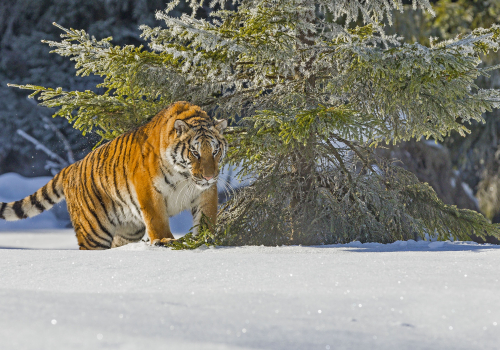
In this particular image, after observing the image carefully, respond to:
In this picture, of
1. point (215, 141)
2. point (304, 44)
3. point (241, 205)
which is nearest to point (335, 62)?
point (304, 44)

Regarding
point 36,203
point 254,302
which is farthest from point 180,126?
point 254,302

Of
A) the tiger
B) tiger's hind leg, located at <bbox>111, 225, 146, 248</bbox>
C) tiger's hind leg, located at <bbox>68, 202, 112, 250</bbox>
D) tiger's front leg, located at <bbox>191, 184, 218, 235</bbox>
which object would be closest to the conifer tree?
tiger's front leg, located at <bbox>191, 184, 218, 235</bbox>

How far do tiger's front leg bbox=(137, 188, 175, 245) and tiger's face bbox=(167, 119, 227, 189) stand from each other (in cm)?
28

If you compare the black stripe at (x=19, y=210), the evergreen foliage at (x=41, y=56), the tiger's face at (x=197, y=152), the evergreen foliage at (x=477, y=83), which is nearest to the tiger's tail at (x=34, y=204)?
the black stripe at (x=19, y=210)

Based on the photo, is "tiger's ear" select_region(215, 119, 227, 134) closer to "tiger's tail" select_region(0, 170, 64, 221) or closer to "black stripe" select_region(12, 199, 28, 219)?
"tiger's tail" select_region(0, 170, 64, 221)

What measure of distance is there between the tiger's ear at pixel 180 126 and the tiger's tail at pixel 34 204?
167 cm

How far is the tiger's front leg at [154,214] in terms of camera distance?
12.3 feet

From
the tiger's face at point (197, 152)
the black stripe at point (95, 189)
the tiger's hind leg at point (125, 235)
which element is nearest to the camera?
the tiger's face at point (197, 152)

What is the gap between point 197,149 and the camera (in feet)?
11.8

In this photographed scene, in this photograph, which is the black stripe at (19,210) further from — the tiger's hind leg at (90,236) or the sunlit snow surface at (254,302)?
the sunlit snow surface at (254,302)

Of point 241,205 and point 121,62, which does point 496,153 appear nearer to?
point 241,205

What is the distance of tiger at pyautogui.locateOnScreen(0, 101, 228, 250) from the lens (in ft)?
12.0

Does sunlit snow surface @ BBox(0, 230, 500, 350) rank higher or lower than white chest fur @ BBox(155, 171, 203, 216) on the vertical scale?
lower

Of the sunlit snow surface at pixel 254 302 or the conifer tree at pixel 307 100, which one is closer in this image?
the sunlit snow surface at pixel 254 302
